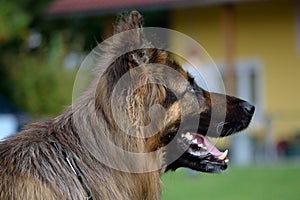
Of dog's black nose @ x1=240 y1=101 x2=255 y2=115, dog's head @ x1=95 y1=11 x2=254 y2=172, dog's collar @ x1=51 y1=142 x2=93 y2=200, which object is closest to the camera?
dog's collar @ x1=51 y1=142 x2=93 y2=200

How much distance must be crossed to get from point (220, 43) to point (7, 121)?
997 cm

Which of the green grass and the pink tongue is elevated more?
the pink tongue

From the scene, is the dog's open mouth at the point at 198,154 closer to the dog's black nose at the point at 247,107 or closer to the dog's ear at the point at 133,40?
the dog's black nose at the point at 247,107

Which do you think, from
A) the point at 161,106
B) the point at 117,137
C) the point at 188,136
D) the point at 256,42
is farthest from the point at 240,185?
the point at 256,42

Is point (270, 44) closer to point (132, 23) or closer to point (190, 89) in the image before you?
point (190, 89)

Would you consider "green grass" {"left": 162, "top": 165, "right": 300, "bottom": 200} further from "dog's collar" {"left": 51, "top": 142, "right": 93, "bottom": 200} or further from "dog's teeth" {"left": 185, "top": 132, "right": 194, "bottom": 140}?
"dog's collar" {"left": 51, "top": 142, "right": 93, "bottom": 200}

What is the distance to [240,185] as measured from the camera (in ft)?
50.0

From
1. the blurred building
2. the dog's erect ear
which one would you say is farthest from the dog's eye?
the blurred building

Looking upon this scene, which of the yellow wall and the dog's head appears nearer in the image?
the dog's head

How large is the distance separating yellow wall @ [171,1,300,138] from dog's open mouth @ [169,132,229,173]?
1860 cm

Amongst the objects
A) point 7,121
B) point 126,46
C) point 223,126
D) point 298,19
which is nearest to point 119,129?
point 126,46

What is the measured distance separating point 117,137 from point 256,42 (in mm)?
21368

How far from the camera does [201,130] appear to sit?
681 cm

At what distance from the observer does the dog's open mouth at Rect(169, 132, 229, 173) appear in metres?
6.68
